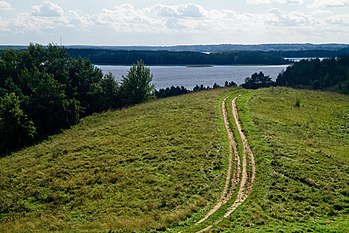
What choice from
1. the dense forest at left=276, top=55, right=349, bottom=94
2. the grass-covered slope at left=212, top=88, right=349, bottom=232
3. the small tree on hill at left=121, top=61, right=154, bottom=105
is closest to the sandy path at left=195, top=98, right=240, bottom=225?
the grass-covered slope at left=212, top=88, right=349, bottom=232

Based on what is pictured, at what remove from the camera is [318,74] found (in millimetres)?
116812

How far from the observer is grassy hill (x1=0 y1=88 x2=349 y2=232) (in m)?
18.0

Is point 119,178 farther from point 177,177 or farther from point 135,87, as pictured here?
point 135,87

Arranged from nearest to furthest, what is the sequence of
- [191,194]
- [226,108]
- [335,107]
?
[191,194] → [226,108] → [335,107]

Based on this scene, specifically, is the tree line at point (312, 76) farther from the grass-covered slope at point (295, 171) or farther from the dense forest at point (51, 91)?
the grass-covered slope at point (295, 171)

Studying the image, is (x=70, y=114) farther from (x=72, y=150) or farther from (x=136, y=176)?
(x=136, y=176)

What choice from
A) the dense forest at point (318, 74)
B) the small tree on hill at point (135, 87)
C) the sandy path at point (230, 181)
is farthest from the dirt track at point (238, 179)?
the dense forest at point (318, 74)

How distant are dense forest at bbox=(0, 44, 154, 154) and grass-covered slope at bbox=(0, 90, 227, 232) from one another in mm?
6180

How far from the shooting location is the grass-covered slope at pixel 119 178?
19.3m

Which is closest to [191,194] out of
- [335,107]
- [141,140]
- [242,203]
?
[242,203]

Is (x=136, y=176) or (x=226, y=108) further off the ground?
(x=226, y=108)

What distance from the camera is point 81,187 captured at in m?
23.9

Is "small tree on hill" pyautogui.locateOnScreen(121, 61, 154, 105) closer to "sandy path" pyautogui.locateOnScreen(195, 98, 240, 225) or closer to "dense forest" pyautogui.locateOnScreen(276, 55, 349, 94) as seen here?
"sandy path" pyautogui.locateOnScreen(195, 98, 240, 225)

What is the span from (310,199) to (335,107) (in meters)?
30.0
